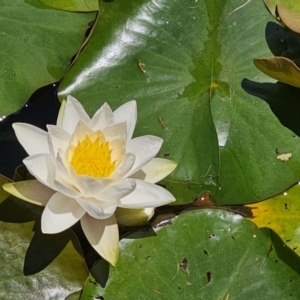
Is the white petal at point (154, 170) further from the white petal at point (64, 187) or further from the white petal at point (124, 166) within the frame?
the white petal at point (64, 187)

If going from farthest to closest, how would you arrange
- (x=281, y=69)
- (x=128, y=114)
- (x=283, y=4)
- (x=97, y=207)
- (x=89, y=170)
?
(x=283, y=4) < (x=281, y=69) < (x=128, y=114) < (x=89, y=170) < (x=97, y=207)

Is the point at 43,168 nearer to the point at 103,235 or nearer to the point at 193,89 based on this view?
the point at 103,235

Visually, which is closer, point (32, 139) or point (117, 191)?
point (117, 191)

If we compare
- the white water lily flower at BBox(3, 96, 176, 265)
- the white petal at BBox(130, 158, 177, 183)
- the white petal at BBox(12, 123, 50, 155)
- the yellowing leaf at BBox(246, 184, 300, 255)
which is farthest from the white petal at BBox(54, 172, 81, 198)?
the yellowing leaf at BBox(246, 184, 300, 255)

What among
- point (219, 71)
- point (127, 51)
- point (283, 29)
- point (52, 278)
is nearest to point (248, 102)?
point (219, 71)

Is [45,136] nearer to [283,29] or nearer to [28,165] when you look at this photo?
[28,165]

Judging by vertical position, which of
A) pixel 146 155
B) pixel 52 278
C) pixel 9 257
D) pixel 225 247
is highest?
pixel 146 155

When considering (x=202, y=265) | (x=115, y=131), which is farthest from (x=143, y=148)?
(x=202, y=265)
